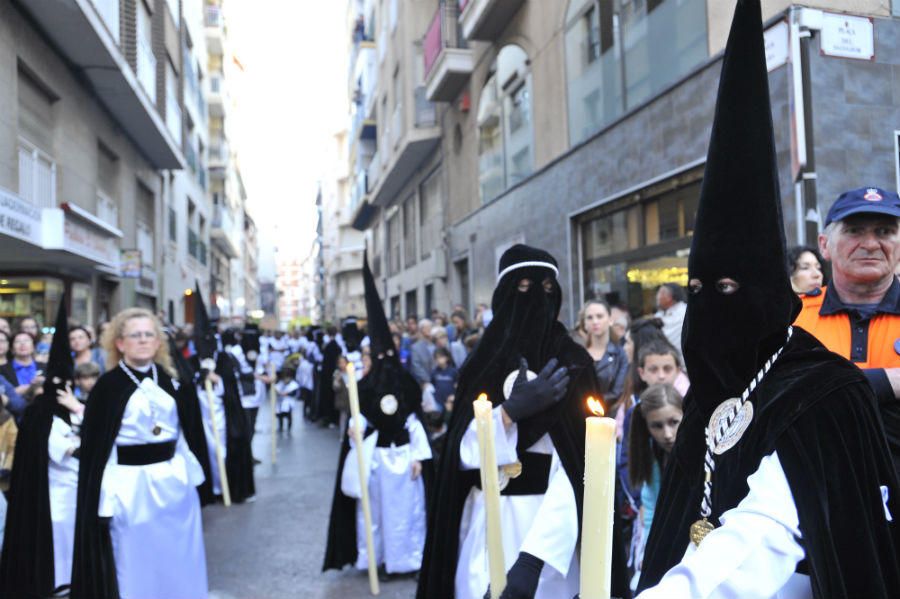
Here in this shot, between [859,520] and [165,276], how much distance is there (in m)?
25.1

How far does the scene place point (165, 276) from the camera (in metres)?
24.3

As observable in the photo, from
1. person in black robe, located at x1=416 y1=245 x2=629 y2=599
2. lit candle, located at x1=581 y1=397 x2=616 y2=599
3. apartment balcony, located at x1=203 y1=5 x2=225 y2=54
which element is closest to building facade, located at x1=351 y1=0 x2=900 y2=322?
person in black robe, located at x1=416 y1=245 x2=629 y2=599

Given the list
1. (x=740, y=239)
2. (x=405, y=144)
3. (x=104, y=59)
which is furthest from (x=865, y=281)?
(x=405, y=144)

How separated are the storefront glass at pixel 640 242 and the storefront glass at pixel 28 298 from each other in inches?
380

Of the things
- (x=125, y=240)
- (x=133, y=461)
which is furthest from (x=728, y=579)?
(x=125, y=240)

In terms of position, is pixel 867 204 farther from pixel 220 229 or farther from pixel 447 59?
pixel 220 229

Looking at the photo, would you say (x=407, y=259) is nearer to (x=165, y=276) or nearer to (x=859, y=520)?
(x=165, y=276)

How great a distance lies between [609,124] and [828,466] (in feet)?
31.5

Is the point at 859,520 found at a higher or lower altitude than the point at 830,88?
lower

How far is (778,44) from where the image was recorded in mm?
6992

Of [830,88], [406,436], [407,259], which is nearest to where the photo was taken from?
[406,436]

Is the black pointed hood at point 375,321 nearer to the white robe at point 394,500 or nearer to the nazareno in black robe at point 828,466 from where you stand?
the white robe at point 394,500

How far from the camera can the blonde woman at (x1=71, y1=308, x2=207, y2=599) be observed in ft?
15.3

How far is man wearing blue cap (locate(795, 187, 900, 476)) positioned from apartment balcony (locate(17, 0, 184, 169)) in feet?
42.1
